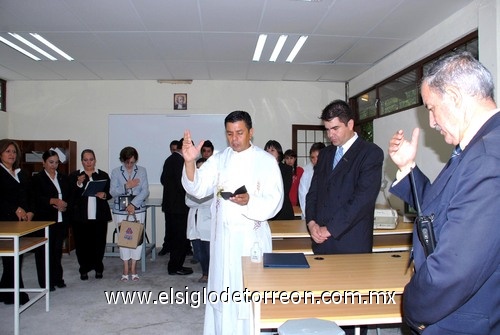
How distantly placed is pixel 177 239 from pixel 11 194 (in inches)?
74.7

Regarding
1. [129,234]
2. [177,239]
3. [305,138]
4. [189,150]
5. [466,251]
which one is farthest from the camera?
[305,138]

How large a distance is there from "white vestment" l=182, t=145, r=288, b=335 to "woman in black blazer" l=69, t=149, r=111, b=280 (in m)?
2.46

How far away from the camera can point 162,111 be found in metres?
7.01

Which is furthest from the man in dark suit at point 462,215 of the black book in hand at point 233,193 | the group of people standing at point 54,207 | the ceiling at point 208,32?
the group of people standing at point 54,207

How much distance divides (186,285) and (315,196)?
2.47 m

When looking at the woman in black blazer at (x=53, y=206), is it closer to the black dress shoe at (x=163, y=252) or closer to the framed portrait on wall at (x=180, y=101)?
the black dress shoe at (x=163, y=252)

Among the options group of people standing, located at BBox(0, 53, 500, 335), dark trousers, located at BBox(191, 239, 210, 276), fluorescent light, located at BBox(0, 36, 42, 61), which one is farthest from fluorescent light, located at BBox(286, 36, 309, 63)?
fluorescent light, located at BBox(0, 36, 42, 61)

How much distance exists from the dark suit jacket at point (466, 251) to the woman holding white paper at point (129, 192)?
13.2ft

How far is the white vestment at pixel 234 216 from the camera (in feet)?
7.94

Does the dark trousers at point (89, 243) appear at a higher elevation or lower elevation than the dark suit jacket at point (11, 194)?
lower

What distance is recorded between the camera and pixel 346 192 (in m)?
2.41

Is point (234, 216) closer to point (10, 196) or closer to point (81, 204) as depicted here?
point (10, 196)

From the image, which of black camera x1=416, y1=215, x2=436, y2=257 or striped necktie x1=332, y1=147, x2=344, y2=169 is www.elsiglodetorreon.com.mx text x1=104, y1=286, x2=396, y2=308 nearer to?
black camera x1=416, y1=215, x2=436, y2=257

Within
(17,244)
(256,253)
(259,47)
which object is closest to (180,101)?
(259,47)
